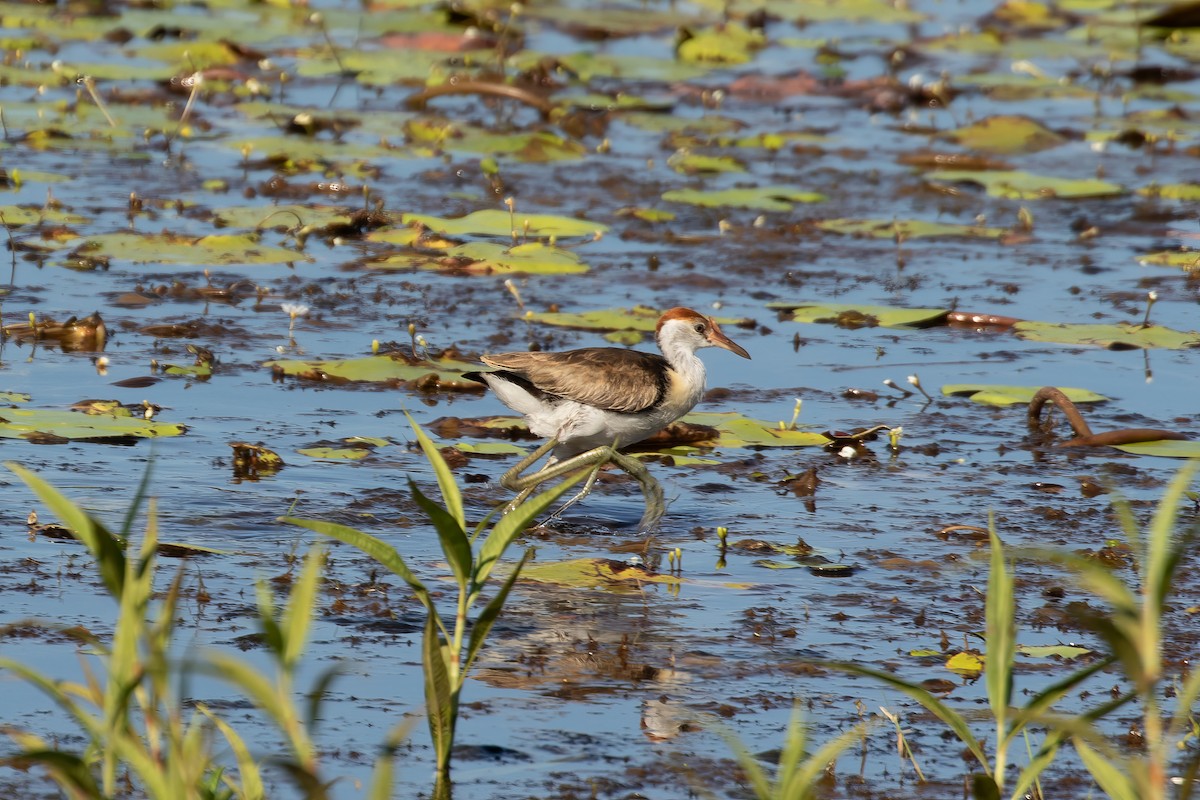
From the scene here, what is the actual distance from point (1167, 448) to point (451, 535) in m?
4.94

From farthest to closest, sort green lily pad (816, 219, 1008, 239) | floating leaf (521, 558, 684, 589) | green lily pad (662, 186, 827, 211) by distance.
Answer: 1. green lily pad (662, 186, 827, 211)
2. green lily pad (816, 219, 1008, 239)
3. floating leaf (521, 558, 684, 589)

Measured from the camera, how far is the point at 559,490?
392cm

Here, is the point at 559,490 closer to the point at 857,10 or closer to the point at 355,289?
the point at 355,289

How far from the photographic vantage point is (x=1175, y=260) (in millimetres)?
12062

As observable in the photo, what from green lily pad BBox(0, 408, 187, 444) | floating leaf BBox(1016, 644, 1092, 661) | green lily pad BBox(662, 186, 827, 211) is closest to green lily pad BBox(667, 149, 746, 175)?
green lily pad BBox(662, 186, 827, 211)

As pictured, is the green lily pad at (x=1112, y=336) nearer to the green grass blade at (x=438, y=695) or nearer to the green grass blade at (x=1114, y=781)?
the green grass blade at (x=438, y=695)

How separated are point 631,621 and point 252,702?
1427 mm

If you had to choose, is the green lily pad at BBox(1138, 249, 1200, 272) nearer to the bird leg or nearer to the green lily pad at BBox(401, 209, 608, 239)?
the green lily pad at BBox(401, 209, 608, 239)

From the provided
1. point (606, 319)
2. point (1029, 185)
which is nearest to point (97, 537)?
point (606, 319)

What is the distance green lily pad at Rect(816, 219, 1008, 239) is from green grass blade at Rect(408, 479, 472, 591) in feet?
28.4

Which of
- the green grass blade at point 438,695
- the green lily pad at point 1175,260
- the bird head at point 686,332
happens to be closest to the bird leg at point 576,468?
the bird head at point 686,332

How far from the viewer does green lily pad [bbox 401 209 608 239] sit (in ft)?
37.2

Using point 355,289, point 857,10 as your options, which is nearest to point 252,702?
point 355,289

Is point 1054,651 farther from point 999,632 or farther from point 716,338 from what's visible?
point 716,338
